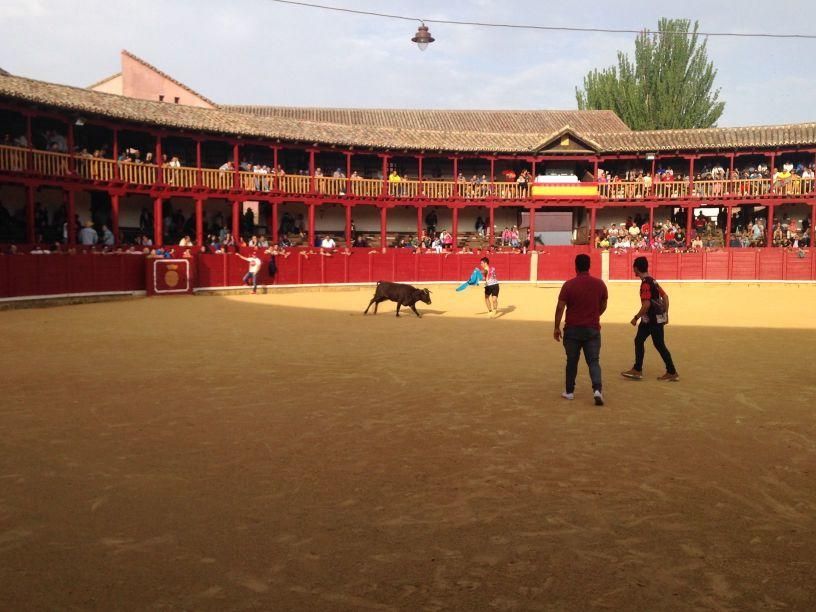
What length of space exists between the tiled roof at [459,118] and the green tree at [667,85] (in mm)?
6787

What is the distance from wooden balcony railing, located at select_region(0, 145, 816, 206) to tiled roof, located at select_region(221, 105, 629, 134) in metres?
8.37

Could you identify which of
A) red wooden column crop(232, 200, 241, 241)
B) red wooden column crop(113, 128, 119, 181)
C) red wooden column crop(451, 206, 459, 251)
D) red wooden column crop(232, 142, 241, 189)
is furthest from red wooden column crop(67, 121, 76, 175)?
red wooden column crop(451, 206, 459, 251)

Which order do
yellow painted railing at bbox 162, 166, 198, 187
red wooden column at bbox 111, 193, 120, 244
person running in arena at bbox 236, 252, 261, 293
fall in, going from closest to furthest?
person running in arena at bbox 236, 252, 261, 293 → red wooden column at bbox 111, 193, 120, 244 → yellow painted railing at bbox 162, 166, 198, 187

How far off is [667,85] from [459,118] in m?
16.2

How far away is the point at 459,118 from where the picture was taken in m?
41.8

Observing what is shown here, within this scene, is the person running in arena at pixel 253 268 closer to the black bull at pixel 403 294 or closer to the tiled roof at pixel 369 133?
the tiled roof at pixel 369 133

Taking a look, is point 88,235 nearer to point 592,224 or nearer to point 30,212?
point 30,212

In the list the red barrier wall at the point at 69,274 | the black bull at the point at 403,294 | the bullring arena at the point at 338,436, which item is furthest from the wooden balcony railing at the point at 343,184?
the black bull at the point at 403,294

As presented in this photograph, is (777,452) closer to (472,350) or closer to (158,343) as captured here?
(472,350)

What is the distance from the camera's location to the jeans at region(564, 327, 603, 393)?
6812mm

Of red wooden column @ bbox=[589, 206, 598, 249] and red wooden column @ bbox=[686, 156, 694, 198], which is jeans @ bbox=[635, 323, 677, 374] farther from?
red wooden column @ bbox=[686, 156, 694, 198]

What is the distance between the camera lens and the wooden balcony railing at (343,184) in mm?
21953

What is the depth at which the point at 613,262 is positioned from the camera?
30734mm

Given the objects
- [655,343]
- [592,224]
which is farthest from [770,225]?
[655,343]
